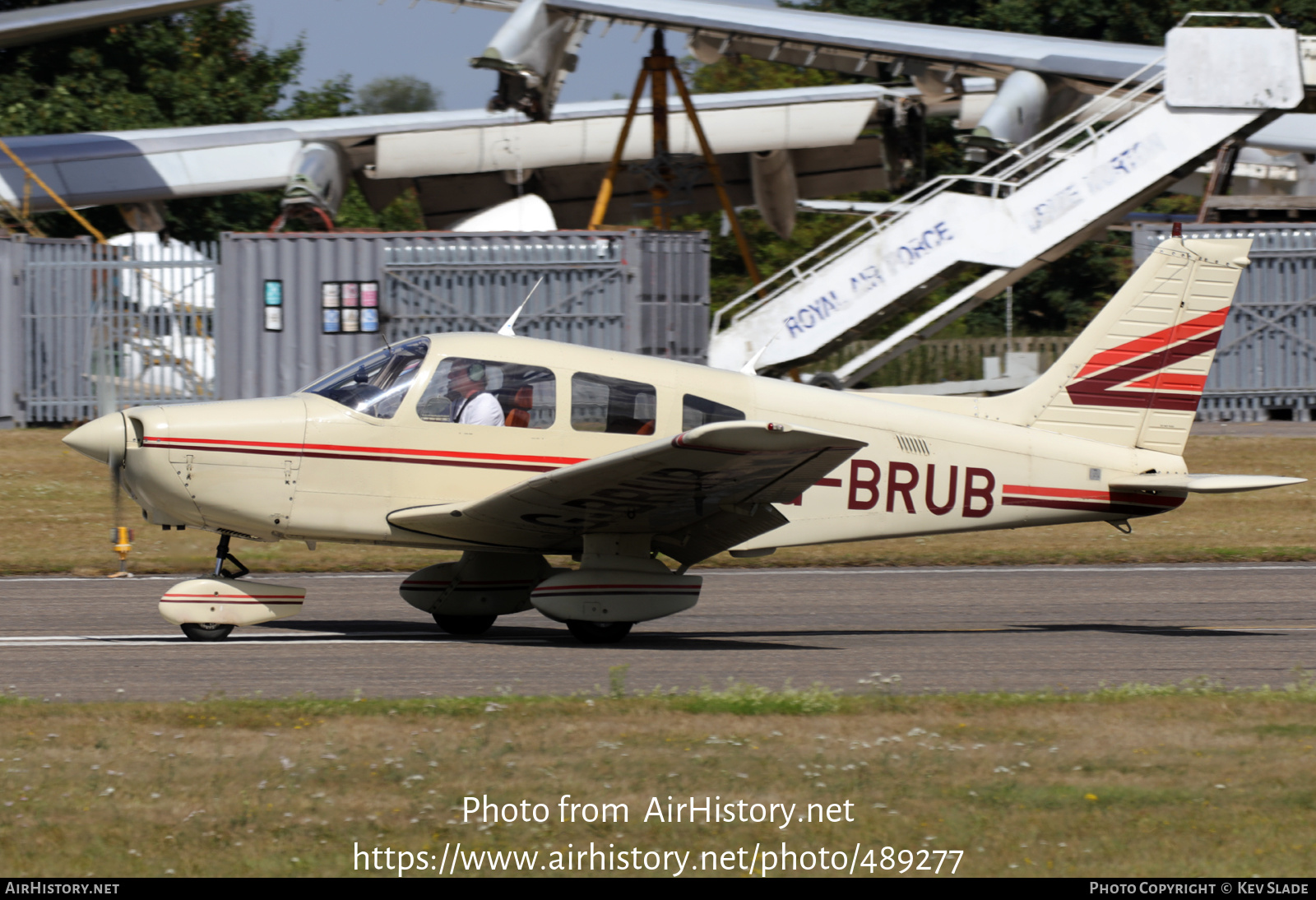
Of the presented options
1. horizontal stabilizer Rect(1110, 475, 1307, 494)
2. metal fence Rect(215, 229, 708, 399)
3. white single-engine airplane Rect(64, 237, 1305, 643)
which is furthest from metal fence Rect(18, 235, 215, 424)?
horizontal stabilizer Rect(1110, 475, 1307, 494)

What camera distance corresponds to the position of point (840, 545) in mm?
15766

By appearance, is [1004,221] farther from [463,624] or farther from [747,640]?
[463,624]

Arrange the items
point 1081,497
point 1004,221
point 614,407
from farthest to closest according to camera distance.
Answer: point 1004,221 → point 1081,497 → point 614,407

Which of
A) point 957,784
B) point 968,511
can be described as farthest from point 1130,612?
point 957,784

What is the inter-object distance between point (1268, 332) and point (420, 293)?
596 inches

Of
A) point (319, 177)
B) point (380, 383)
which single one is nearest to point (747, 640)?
point (380, 383)

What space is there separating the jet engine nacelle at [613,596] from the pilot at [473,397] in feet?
3.99

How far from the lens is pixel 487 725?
6879 millimetres

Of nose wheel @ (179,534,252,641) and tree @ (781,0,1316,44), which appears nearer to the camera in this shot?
nose wheel @ (179,534,252,641)

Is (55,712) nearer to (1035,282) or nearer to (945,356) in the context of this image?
(945,356)

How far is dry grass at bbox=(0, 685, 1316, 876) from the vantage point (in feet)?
17.1

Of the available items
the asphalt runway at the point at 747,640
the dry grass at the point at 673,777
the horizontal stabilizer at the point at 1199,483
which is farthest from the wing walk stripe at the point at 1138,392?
the dry grass at the point at 673,777

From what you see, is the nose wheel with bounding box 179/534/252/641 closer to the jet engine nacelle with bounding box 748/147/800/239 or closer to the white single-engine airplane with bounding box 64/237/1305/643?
the white single-engine airplane with bounding box 64/237/1305/643

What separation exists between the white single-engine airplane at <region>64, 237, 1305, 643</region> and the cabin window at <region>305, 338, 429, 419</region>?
0.01 metres
